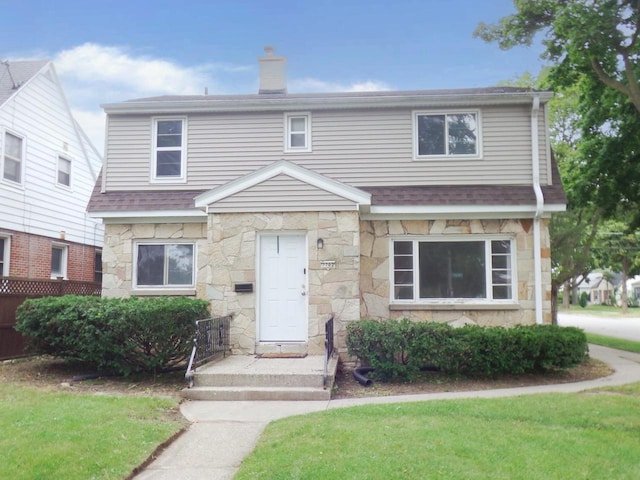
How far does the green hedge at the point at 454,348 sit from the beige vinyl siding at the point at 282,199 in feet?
7.44

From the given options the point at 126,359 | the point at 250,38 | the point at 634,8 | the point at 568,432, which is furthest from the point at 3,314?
the point at 634,8

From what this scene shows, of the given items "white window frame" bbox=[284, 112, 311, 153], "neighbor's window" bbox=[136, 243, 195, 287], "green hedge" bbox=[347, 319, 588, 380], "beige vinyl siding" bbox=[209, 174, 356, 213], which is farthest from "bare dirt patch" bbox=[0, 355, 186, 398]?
"white window frame" bbox=[284, 112, 311, 153]

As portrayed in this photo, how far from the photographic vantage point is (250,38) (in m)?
18.3

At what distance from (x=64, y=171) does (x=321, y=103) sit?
9.14 metres

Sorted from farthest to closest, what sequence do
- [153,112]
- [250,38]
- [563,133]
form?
1. [563,133]
2. [250,38]
3. [153,112]

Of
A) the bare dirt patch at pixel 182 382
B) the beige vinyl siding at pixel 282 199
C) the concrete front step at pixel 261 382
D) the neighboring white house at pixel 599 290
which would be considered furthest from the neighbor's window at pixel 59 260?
the neighboring white house at pixel 599 290

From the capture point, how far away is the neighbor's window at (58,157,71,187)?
16.0 metres

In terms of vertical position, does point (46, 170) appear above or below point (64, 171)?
below

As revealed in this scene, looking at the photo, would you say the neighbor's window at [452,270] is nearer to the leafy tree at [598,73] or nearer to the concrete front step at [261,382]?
the concrete front step at [261,382]

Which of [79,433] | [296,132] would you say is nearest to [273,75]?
[296,132]

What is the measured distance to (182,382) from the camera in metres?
8.45

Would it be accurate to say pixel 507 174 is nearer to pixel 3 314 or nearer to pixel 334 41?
pixel 3 314

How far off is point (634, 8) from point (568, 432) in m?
9.30

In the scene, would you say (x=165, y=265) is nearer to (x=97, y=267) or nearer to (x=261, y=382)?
(x=261, y=382)
